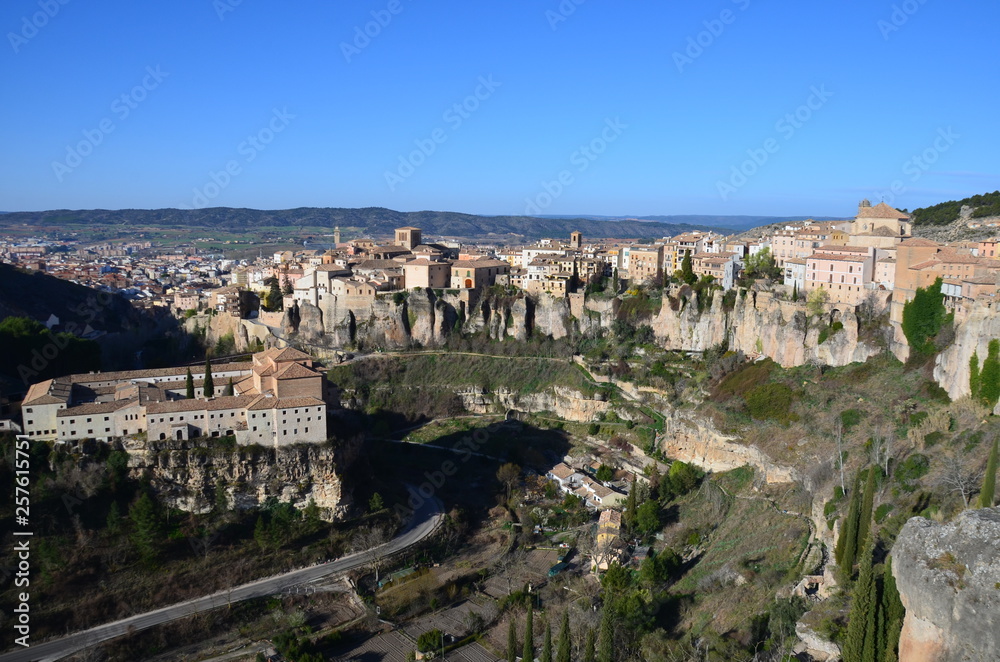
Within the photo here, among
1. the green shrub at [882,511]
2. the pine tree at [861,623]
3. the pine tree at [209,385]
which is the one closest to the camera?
the pine tree at [861,623]

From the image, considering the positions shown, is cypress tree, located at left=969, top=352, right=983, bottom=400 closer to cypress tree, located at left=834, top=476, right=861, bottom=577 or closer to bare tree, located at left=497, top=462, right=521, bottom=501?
cypress tree, located at left=834, top=476, right=861, bottom=577

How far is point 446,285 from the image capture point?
192ft

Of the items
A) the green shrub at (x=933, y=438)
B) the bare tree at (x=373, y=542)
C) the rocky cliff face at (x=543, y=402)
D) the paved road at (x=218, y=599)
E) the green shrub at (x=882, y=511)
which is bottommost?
the paved road at (x=218, y=599)

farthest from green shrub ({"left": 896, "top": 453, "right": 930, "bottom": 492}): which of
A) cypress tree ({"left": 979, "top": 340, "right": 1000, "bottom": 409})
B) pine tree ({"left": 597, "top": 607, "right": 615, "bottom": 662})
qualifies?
pine tree ({"left": 597, "top": 607, "right": 615, "bottom": 662})

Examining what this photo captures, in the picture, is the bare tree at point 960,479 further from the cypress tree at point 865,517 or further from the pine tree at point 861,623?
the pine tree at point 861,623

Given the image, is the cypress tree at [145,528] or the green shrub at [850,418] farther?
the green shrub at [850,418]

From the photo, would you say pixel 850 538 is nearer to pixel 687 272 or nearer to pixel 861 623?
pixel 861 623

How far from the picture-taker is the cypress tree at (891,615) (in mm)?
16344

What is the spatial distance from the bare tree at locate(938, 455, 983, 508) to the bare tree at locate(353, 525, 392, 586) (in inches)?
824

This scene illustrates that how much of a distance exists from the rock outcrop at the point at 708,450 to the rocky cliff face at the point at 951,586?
1710 centimetres

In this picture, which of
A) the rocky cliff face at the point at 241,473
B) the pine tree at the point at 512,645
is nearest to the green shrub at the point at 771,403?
the pine tree at the point at 512,645

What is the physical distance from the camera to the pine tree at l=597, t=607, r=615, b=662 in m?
22.0

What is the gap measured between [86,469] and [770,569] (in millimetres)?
26421

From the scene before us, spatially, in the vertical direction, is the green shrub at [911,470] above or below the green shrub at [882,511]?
above
